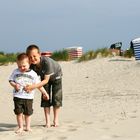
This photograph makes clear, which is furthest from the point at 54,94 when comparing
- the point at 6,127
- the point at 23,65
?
the point at 6,127

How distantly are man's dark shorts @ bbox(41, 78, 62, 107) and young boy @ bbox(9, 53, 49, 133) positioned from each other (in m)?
0.42

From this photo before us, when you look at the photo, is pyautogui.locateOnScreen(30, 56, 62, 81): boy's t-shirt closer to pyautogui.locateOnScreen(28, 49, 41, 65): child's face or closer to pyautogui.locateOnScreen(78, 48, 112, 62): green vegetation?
pyautogui.locateOnScreen(28, 49, 41, 65): child's face

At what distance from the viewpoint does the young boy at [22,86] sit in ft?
24.5

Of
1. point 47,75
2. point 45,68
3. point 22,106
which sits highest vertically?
point 45,68

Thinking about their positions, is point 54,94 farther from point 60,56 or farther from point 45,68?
point 60,56

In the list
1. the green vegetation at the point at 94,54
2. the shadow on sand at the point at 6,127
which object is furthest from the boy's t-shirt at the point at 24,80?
the green vegetation at the point at 94,54

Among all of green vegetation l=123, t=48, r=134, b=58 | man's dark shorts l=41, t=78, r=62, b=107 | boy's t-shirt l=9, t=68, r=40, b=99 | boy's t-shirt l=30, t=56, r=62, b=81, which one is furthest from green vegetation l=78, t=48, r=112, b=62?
boy's t-shirt l=9, t=68, r=40, b=99

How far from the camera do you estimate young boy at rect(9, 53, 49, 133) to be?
7.46 metres

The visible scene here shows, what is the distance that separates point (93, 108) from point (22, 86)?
2518 mm

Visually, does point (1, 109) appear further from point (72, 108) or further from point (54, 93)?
point (54, 93)

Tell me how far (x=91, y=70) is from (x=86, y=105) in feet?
25.6

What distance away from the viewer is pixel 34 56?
25.1 feet

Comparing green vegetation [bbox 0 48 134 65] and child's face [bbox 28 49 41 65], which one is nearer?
child's face [bbox 28 49 41 65]

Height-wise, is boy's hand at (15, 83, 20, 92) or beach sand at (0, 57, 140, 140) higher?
boy's hand at (15, 83, 20, 92)
